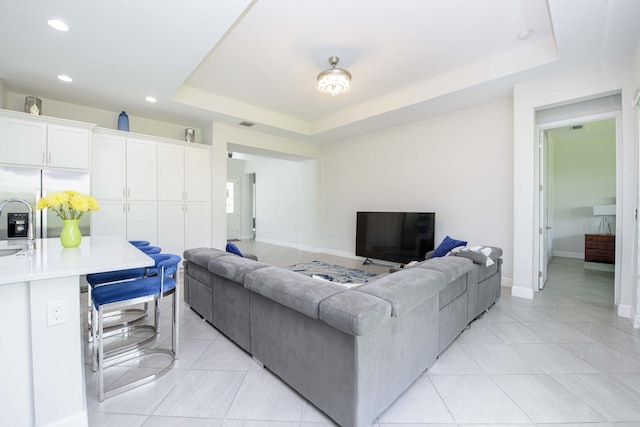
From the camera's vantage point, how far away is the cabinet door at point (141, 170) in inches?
176

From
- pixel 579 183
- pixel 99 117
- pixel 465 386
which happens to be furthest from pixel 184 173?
pixel 579 183

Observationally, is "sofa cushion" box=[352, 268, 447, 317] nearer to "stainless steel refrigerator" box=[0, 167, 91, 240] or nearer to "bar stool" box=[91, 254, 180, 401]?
"bar stool" box=[91, 254, 180, 401]

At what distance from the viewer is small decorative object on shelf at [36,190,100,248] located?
6.39 feet

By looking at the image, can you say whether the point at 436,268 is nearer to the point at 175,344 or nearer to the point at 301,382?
the point at 301,382

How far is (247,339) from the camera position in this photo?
2174 mm

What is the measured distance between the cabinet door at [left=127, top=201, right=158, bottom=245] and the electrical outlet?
358cm

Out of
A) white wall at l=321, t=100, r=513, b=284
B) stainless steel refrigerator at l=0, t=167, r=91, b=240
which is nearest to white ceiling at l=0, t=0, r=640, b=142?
white wall at l=321, t=100, r=513, b=284

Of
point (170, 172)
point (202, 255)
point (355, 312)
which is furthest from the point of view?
point (170, 172)

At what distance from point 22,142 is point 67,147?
42 centimetres

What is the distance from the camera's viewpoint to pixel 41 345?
52.4 inches

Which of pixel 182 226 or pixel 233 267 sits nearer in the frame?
pixel 233 267

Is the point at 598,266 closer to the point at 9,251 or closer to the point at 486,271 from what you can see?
the point at 486,271

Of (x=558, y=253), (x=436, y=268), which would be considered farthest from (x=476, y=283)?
(x=558, y=253)

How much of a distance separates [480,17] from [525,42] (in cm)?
90
